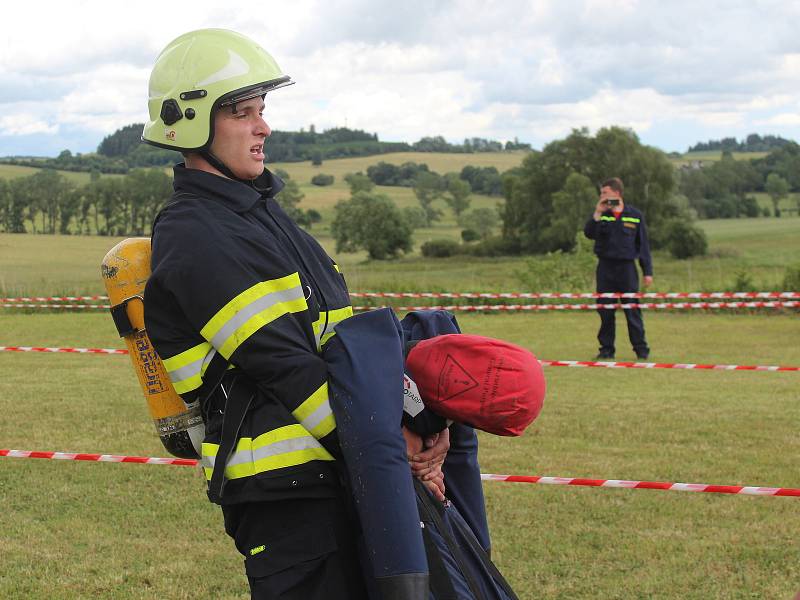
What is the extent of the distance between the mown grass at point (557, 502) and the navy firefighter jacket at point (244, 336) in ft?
8.91

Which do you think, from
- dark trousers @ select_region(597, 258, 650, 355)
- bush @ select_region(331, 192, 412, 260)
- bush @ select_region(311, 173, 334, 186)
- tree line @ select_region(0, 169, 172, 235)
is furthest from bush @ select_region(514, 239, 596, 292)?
bush @ select_region(311, 173, 334, 186)

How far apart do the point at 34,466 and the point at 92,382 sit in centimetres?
424

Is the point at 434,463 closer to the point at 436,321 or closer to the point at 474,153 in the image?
the point at 436,321

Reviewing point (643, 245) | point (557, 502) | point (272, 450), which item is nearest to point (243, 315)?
point (272, 450)

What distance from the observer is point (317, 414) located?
2.41 m

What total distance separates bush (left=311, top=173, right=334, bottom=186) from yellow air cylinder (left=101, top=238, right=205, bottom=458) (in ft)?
267

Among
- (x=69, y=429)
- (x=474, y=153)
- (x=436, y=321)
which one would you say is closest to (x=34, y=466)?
(x=69, y=429)

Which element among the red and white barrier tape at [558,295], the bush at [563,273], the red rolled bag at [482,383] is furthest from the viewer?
the bush at [563,273]

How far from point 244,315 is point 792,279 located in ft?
63.4

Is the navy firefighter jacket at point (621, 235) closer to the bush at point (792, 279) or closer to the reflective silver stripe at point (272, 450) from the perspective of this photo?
the bush at point (792, 279)

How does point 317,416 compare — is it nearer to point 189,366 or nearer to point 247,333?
point 247,333

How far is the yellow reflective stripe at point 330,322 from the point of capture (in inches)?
101

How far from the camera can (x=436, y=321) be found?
9.53 feet

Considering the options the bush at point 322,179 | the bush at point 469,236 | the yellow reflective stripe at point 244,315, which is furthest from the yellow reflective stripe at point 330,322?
the bush at point 322,179
